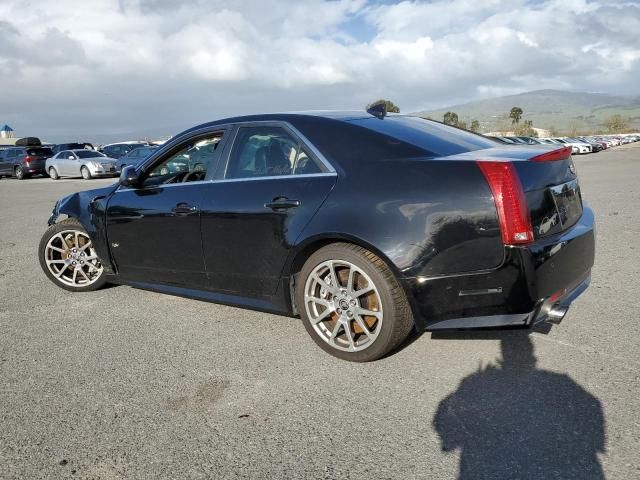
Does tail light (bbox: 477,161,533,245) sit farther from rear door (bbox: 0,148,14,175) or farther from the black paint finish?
rear door (bbox: 0,148,14,175)

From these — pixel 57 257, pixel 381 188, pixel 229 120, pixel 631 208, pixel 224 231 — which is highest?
pixel 229 120

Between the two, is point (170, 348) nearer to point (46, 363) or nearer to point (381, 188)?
point (46, 363)

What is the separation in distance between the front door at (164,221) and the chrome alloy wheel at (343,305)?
3.37 ft

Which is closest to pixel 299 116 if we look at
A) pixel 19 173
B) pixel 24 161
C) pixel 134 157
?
pixel 134 157

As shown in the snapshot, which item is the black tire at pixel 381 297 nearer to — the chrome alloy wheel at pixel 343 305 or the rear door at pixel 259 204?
the chrome alloy wheel at pixel 343 305

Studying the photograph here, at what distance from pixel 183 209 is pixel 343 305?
152 centimetres

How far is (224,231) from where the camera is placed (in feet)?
12.3

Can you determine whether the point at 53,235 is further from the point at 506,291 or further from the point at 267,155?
the point at 506,291

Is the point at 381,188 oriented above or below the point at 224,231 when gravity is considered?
above

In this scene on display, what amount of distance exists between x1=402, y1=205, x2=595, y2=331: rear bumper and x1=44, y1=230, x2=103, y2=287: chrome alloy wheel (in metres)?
3.40

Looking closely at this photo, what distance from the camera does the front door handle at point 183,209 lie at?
394 cm

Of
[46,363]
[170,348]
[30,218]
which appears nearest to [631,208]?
[170,348]

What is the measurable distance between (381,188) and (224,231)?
4.16 feet

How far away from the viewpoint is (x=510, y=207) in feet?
9.02
